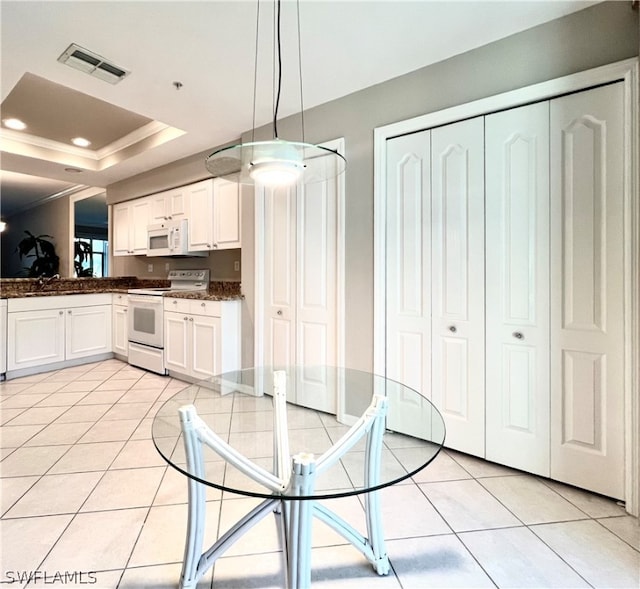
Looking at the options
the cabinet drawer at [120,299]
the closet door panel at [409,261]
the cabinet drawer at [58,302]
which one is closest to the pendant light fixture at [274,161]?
the closet door panel at [409,261]

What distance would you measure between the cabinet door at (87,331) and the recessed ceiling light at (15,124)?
1.98m

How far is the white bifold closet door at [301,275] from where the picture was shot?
2740 mm

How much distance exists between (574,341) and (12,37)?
3.46 metres

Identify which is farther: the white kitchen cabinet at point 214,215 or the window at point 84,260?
the window at point 84,260

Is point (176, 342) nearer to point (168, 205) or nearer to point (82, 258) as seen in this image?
point (168, 205)

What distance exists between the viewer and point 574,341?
1.81m

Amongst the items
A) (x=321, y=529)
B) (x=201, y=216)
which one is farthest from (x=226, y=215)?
(x=321, y=529)

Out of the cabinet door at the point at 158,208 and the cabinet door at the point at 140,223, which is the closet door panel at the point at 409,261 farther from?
the cabinet door at the point at 140,223

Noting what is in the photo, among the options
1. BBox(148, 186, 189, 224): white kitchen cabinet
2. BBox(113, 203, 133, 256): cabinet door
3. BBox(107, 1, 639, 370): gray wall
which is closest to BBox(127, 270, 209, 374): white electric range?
BBox(148, 186, 189, 224): white kitchen cabinet

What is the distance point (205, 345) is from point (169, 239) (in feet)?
4.79

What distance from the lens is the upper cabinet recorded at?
3572 millimetres

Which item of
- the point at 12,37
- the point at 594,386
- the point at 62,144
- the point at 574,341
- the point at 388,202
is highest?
the point at 62,144

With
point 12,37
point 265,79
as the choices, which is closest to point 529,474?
point 265,79

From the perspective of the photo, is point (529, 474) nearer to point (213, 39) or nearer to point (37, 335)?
point (213, 39)
